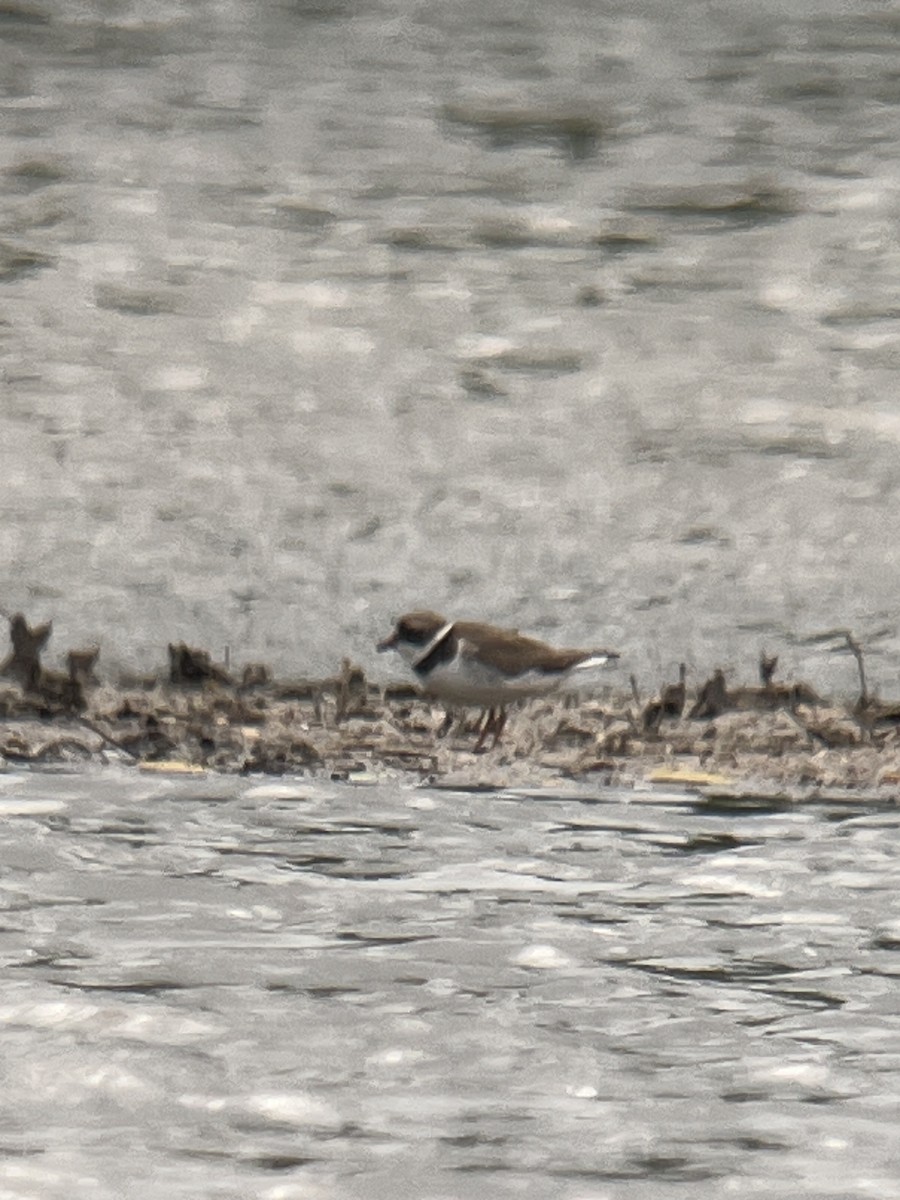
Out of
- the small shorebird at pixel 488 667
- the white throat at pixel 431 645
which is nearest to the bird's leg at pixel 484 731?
the small shorebird at pixel 488 667

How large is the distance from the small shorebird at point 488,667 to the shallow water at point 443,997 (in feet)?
2.93

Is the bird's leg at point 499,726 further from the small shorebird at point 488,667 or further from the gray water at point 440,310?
the gray water at point 440,310

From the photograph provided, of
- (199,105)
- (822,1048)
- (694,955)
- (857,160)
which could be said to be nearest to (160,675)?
(199,105)

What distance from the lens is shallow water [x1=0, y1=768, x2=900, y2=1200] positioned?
2.36 m

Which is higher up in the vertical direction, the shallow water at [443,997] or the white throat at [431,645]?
the shallow water at [443,997]

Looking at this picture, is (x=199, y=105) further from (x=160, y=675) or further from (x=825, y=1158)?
(x=825, y=1158)

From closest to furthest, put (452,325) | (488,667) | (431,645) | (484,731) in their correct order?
(484,731), (488,667), (431,645), (452,325)

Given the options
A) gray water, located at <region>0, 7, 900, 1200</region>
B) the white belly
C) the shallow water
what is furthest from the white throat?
the shallow water

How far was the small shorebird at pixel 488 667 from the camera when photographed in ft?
18.1

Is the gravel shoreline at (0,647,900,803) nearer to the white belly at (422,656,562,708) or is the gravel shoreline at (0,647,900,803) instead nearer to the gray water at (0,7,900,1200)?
the white belly at (422,656,562,708)

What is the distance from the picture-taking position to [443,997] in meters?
3.03

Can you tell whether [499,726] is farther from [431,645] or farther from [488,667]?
[431,645]

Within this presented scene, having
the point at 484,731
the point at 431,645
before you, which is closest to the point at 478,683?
the point at 484,731

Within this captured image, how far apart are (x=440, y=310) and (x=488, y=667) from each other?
6.44 feet
